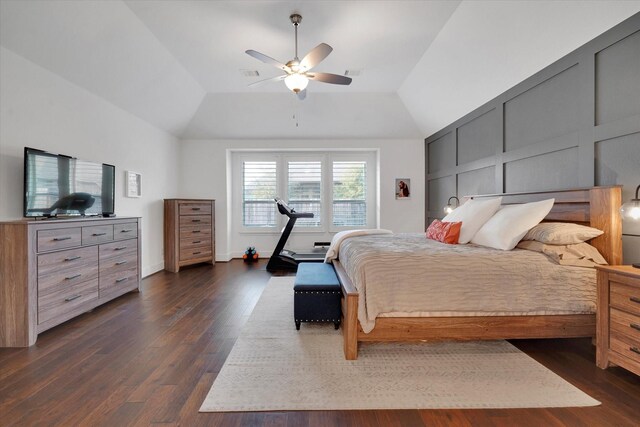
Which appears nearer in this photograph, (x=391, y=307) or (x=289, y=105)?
(x=391, y=307)

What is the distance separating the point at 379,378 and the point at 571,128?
2813 mm

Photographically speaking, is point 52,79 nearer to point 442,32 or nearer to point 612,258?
point 442,32

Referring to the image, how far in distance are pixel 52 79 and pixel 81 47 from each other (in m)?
0.47

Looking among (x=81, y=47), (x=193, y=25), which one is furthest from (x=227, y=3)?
(x=81, y=47)

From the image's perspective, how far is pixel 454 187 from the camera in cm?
480

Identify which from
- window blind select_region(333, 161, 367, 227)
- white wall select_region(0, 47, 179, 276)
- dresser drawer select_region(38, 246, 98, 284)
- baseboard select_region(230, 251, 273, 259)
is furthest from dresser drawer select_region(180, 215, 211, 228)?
window blind select_region(333, 161, 367, 227)

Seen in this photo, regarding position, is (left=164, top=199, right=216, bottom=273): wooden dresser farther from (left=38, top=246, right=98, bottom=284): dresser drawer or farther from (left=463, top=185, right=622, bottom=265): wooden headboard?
(left=463, top=185, right=622, bottom=265): wooden headboard

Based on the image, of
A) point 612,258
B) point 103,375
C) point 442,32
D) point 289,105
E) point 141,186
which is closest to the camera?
point 103,375

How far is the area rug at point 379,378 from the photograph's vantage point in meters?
1.60

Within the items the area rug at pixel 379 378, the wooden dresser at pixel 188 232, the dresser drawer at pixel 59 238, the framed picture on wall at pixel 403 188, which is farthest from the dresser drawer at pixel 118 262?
the framed picture on wall at pixel 403 188

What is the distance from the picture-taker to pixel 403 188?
5.95 meters

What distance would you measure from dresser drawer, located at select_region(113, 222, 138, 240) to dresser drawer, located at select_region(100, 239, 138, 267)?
0.06m

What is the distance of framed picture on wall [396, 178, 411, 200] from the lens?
595 centimetres

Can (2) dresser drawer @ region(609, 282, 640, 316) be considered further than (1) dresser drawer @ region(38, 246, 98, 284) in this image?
No
